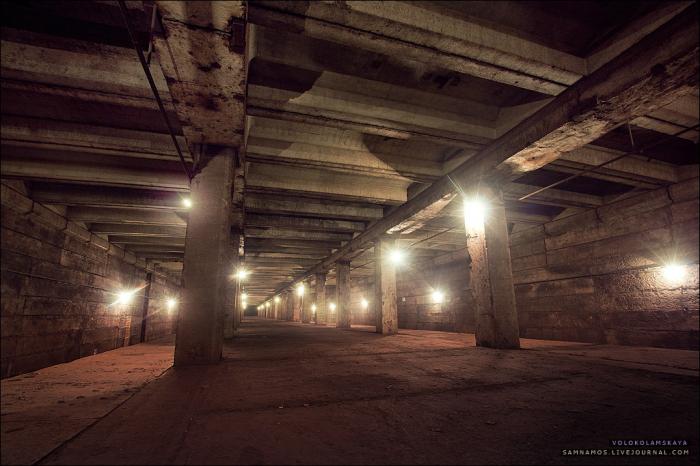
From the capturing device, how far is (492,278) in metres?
6.25

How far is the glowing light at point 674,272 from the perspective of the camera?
23.1ft

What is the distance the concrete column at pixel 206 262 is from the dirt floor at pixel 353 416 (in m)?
0.52

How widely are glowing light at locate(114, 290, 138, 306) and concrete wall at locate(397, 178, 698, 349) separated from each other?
47.8ft

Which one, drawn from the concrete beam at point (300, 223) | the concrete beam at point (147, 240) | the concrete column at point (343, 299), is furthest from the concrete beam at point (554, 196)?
the concrete beam at point (147, 240)

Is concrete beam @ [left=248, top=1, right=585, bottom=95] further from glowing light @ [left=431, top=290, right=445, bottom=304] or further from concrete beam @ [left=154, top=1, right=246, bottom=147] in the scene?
glowing light @ [left=431, top=290, right=445, bottom=304]

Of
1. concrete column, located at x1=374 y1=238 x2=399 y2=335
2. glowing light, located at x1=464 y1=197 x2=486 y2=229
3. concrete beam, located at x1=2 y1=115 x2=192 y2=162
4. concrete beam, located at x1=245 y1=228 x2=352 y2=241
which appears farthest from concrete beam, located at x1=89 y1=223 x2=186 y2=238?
glowing light, located at x1=464 y1=197 x2=486 y2=229

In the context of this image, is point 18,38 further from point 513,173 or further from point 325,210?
point 513,173

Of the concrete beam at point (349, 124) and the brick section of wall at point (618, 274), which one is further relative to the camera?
the brick section of wall at point (618, 274)

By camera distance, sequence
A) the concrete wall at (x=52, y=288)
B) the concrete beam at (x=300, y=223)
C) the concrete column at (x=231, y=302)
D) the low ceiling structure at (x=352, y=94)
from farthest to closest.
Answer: the concrete beam at (x=300, y=223), the concrete column at (x=231, y=302), the concrete wall at (x=52, y=288), the low ceiling structure at (x=352, y=94)

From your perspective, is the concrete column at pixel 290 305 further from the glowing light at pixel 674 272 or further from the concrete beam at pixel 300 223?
the glowing light at pixel 674 272

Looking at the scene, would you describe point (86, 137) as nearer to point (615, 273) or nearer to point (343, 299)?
point (343, 299)

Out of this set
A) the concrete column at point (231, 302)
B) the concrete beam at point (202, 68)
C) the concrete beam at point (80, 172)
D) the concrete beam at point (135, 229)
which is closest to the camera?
the concrete beam at point (202, 68)

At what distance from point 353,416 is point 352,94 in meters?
4.57

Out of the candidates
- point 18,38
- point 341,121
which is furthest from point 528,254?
point 18,38
